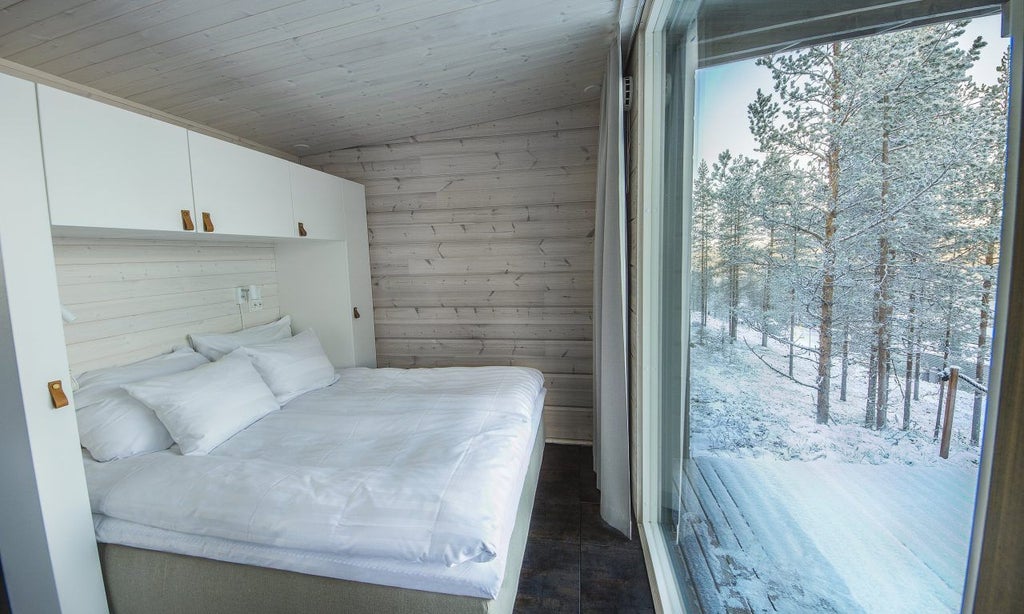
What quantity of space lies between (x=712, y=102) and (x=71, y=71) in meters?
2.45

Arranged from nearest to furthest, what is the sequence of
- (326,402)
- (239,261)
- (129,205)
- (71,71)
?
(129,205)
(71,71)
(326,402)
(239,261)

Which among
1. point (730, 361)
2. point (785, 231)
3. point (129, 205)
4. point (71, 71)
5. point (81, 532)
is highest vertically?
point (71, 71)

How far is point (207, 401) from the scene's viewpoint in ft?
5.91

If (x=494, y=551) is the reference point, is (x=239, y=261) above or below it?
above

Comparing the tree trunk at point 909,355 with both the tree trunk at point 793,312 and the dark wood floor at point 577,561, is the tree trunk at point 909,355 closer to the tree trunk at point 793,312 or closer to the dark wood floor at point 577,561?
the tree trunk at point 793,312

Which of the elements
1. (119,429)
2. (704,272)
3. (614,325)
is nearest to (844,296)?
(704,272)

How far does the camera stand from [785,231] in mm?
817

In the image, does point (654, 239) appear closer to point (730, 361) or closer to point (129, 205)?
point (730, 361)

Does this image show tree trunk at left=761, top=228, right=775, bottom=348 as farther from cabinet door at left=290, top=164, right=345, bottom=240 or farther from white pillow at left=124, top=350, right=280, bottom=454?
cabinet door at left=290, top=164, right=345, bottom=240

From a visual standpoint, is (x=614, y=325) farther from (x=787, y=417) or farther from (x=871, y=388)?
(x=871, y=388)

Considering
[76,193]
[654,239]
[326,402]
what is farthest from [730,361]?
[76,193]

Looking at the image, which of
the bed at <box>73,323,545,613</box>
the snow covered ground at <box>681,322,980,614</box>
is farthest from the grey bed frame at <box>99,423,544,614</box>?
the snow covered ground at <box>681,322,980,614</box>

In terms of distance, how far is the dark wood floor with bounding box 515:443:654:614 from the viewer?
171 centimetres

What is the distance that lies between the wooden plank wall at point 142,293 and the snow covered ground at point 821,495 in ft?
8.24
